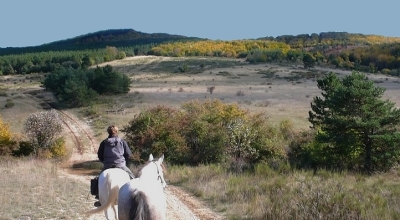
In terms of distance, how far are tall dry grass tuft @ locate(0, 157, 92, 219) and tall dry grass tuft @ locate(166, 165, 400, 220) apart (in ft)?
15.1

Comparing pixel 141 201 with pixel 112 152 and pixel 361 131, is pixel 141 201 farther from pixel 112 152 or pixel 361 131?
pixel 361 131

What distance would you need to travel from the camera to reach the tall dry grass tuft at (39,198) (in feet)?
40.3

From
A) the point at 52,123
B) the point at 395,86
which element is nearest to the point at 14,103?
the point at 52,123

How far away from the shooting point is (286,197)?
1390 cm

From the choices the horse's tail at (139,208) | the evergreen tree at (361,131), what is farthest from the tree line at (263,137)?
the horse's tail at (139,208)

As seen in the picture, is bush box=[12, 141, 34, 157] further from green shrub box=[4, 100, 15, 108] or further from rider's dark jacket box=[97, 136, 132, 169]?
green shrub box=[4, 100, 15, 108]

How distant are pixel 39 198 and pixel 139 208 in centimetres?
743

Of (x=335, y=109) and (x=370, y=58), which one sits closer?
(x=335, y=109)

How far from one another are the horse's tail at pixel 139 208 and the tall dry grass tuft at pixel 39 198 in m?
5.01

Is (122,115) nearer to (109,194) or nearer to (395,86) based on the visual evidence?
(109,194)

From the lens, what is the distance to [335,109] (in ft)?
90.5

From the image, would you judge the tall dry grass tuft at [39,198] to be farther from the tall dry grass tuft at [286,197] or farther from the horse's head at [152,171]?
the tall dry grass tuft at [286,197]

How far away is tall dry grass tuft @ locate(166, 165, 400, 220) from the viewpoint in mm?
11609

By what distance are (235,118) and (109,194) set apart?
2145 cm
